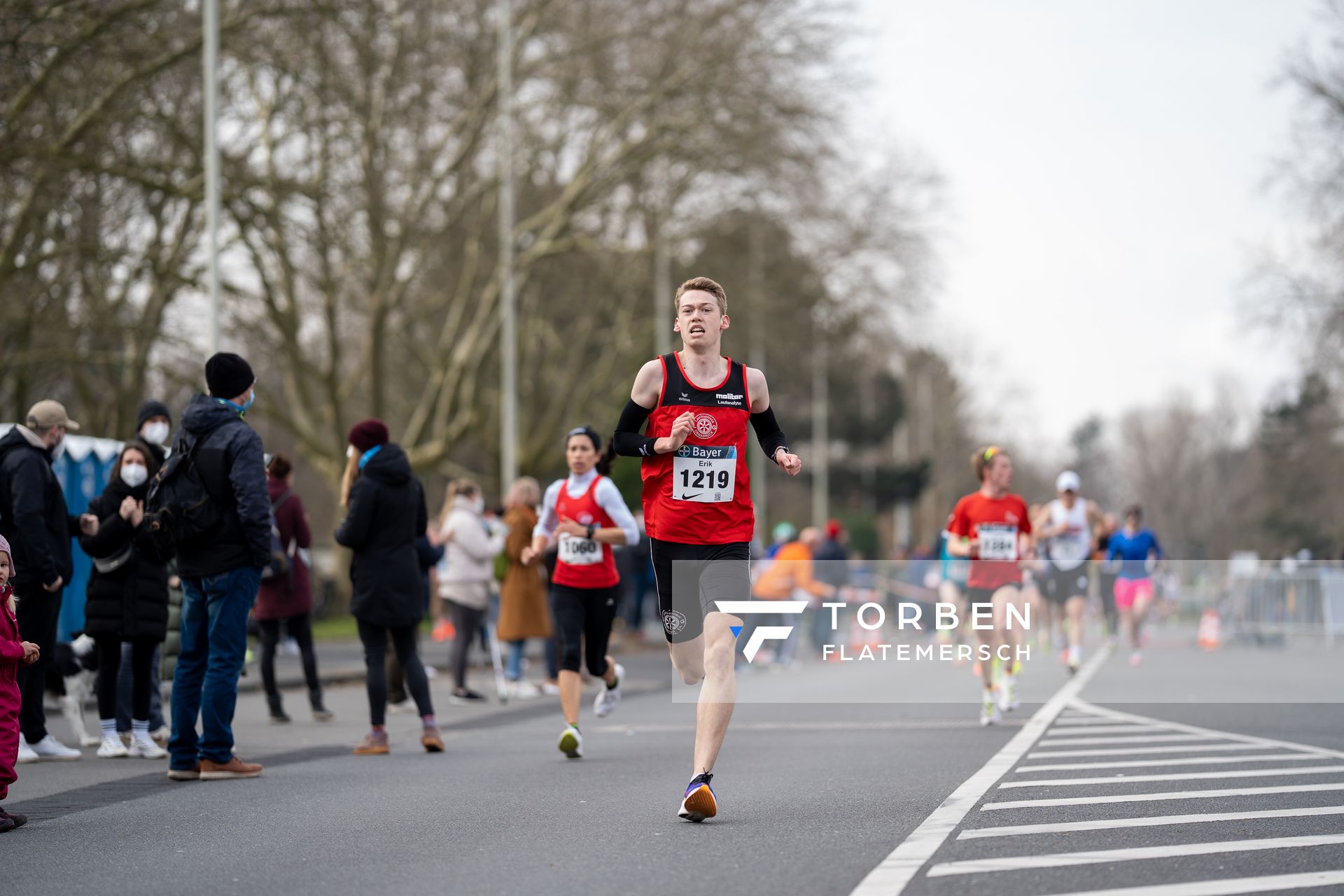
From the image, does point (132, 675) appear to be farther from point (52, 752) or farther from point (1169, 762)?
point (1169, 762)

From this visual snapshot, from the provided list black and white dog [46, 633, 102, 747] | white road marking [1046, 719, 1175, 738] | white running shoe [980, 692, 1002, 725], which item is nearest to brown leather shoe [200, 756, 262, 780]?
black and white dog [46, 633, 102, 747]

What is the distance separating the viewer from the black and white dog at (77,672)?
473 inches

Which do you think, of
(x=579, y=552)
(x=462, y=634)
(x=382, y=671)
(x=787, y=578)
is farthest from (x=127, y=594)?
(x=787, y=578)

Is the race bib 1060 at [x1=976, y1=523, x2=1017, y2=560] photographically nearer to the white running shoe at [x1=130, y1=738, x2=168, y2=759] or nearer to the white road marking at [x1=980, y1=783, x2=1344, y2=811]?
the white road marking at [x1=980, y1=783, x2=1344, y2=811]

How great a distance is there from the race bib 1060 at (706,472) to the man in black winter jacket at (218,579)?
2.66 metres

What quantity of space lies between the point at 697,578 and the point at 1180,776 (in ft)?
9.56

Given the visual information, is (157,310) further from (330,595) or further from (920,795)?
(920,795)

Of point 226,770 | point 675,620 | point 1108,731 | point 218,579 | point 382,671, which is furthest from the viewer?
point 1108,731

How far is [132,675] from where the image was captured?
1164 centimetres

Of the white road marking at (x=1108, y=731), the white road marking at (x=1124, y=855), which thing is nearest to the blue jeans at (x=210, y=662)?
the white road marking at (x=1124, y=855)

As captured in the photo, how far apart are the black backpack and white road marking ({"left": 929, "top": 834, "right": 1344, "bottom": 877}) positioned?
487 cm

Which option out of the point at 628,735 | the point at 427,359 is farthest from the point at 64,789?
the point at 427,359

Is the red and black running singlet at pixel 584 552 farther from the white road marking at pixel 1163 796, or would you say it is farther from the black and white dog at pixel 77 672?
the white road marking at pixel 1163 796

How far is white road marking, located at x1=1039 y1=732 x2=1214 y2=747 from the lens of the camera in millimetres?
11508
